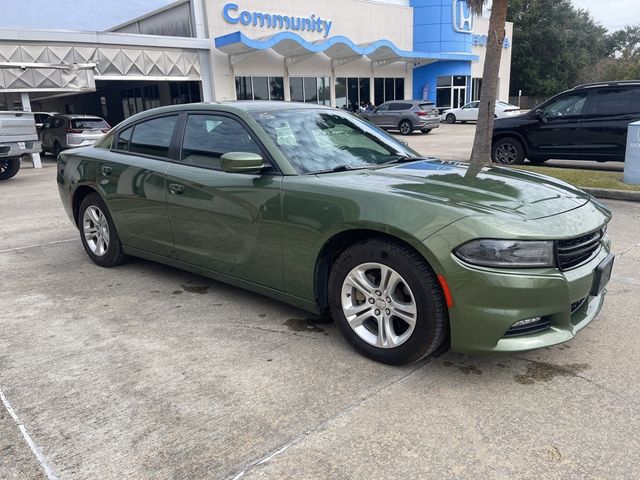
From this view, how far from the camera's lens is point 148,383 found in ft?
10.2

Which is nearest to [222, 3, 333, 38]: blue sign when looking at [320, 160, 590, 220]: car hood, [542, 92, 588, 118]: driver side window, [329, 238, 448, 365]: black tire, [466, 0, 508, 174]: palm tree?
[466, 0, 508, 174]: palm tree

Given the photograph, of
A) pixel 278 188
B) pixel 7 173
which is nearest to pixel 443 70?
pixel 7 173

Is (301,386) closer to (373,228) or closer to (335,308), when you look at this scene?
(335,308)

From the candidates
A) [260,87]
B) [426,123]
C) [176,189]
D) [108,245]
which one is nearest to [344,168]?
[176,189]

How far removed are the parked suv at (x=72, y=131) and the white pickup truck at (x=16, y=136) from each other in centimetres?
471

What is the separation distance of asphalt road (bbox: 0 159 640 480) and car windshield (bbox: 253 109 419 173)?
1200 mm

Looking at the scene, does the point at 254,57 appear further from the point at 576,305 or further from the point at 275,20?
the point at 576,305

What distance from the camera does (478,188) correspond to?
3.34 metres

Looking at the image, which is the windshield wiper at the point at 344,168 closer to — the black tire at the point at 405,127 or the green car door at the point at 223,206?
the green car door at the point at 223,206

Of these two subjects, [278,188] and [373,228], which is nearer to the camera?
[373,228]

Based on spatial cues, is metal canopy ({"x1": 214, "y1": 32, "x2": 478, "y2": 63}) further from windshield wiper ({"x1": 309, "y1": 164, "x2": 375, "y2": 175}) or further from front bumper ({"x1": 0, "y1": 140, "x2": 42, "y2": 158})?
windshield wiper ({"x1": 309, "y1": 164, "x2": 375, "y2": 175})

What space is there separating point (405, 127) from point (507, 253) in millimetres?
23764

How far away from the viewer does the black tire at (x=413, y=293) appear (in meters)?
2.94

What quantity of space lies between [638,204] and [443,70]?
1239 inches
